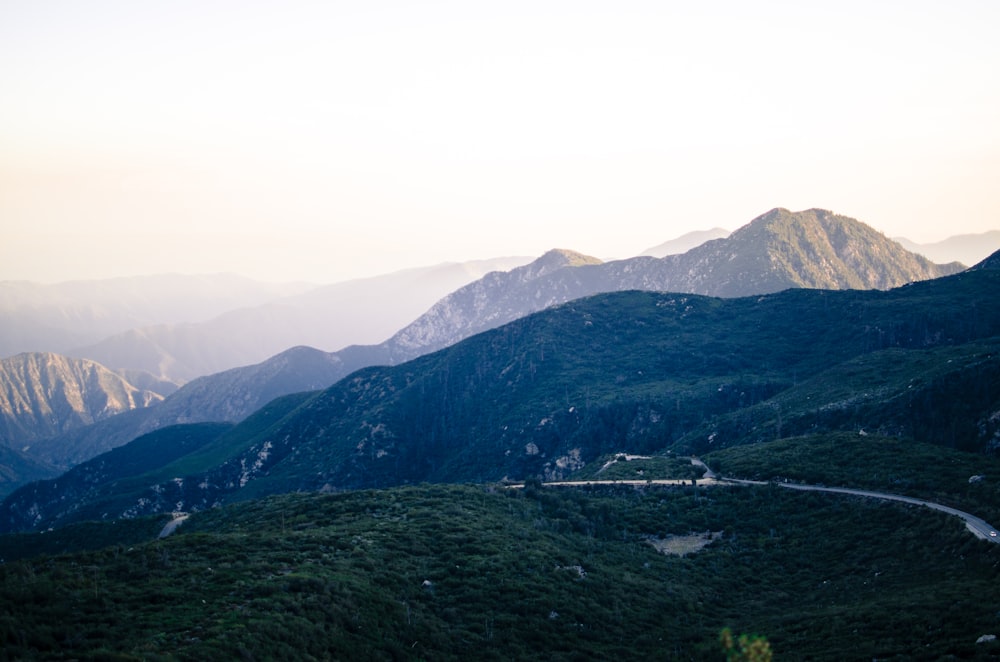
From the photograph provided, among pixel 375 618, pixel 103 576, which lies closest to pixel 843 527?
pixel 375 618

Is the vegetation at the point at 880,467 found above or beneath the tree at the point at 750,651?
beneath

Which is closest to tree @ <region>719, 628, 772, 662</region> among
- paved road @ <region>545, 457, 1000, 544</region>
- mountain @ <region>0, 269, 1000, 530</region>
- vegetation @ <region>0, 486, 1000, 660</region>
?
vegetation @ <region>0, 486, 1000, 660</region>

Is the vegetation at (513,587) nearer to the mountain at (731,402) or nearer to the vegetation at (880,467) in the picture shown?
→ the vegetation at (880,467)

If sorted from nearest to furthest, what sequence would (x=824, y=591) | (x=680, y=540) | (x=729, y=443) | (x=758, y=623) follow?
(x=758, y=623), (x=824, y=591), (x=680, y=540), (x=729, y=443)

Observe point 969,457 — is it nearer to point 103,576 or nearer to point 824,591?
point 824,591

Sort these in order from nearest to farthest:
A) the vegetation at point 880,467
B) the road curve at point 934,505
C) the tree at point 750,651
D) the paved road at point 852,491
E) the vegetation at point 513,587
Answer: the tree at point 750,651 → the vegetation at point 513,587 → the road curve at point 934,505 → the paved road at point 852,491 → the vegetation at point 880,467

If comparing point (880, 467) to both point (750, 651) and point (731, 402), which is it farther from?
point (731, 402)

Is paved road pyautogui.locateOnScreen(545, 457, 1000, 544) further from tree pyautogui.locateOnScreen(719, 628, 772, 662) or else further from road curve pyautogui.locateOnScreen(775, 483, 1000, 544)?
tree pyautogui.locateOnScreen(719, 628, 772, 662)

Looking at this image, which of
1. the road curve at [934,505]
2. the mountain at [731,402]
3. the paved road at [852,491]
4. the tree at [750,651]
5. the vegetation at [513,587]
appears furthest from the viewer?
the mountain at [731,402]

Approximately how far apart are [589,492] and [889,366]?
262 feet

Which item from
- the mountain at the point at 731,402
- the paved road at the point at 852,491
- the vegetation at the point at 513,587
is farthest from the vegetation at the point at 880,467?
the mountain at the point at 731,402

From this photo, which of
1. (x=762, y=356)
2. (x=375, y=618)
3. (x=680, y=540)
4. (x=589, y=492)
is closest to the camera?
(x=375, y=618)

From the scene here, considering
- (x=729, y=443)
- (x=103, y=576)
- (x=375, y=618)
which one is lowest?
(x=729, y=443)

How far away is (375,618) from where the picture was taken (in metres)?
40.7
